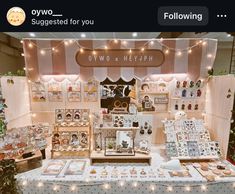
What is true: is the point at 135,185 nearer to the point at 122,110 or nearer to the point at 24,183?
the point at 122,110

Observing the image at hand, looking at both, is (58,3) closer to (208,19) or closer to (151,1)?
(151,1)

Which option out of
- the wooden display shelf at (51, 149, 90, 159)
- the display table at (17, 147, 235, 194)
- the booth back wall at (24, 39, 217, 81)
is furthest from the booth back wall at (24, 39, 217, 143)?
the display table at (17, 147, 235, 194)

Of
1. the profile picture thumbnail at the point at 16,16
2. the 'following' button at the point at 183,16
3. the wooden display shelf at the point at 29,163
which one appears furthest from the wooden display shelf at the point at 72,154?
the 'following' button at the point at 183,16

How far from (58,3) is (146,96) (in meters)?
2.22

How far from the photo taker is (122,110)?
327cm

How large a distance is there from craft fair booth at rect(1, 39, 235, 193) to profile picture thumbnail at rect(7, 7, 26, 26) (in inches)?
49.0

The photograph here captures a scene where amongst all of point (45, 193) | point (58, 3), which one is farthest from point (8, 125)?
point (58, 3)

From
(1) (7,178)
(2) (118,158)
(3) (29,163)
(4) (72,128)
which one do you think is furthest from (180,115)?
(1) (7,178)

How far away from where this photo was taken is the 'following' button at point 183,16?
1.65 meters

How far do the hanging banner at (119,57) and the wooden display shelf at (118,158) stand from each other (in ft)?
4.70

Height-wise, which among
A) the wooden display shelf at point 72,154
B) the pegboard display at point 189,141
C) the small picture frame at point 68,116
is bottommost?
the wooden display shelf at point 72,154

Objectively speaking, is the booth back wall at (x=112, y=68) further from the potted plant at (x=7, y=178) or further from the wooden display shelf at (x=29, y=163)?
the potted plant at (x=7, y=178)

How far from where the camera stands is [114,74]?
3.26 meters

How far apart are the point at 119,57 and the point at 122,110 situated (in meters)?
0.89
